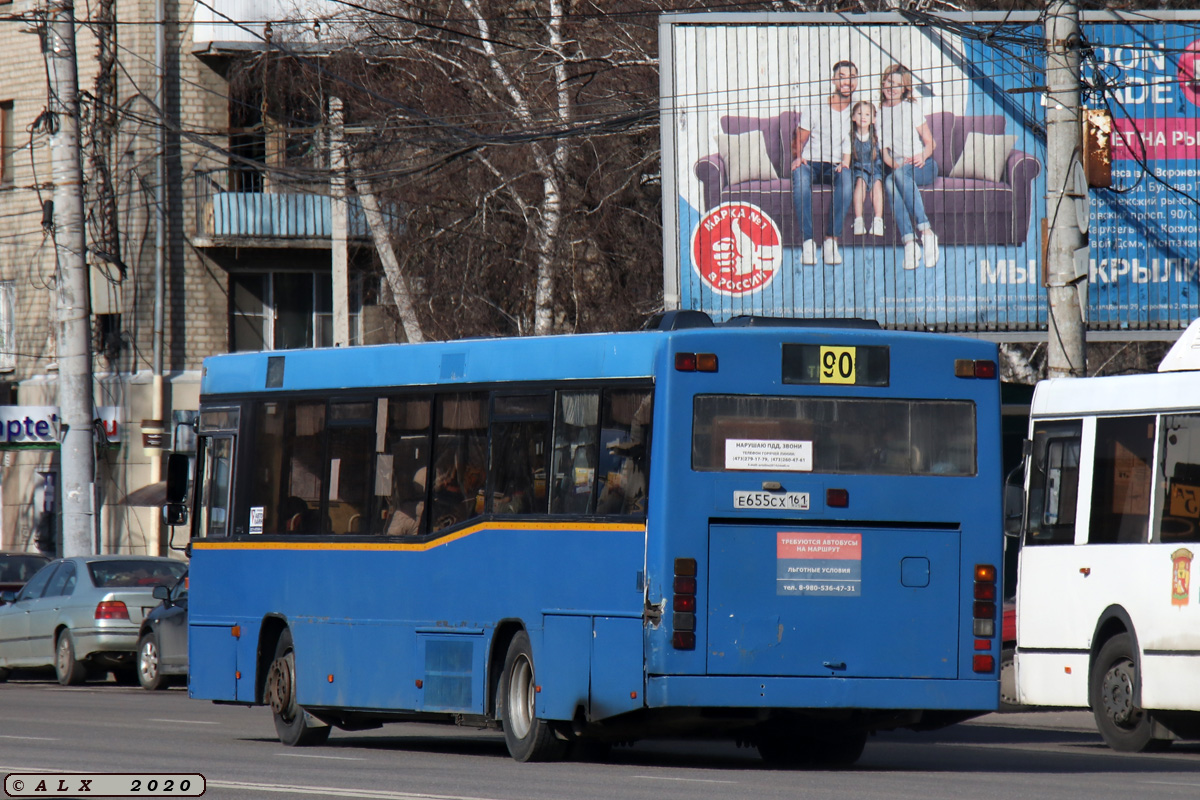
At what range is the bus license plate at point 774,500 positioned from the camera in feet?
39.7

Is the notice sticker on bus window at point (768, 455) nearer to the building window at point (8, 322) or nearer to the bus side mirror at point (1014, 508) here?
the bus side mirror at point (1014, 508)

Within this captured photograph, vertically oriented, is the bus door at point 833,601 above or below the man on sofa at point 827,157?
below

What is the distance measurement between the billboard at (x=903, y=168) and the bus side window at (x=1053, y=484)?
964 cm

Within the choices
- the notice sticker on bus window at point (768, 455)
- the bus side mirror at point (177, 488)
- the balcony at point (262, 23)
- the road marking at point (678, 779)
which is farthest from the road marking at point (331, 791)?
the balcony at point (262, 23)

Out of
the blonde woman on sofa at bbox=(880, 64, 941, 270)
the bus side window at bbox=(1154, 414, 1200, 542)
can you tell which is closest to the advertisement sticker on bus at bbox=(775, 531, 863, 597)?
the bus side window at bbox=(1154, 414, 1200, 542)

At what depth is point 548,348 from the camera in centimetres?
1291

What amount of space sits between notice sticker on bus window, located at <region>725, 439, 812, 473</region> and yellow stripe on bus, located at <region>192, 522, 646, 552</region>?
0.67 meters

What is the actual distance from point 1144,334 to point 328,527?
1524cm

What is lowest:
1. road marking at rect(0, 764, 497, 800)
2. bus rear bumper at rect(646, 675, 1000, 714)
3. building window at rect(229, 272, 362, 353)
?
road marking at rect(0, 764, 497, 800)

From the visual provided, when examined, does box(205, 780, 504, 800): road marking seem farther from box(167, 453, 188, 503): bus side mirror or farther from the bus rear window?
box(167, 453, 188, 503): bus side mirror

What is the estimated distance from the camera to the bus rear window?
1212cm

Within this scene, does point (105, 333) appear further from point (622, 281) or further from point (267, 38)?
point (622, 281)

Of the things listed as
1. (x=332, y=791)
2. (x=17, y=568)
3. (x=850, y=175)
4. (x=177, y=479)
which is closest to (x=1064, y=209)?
(x=177, y=479)

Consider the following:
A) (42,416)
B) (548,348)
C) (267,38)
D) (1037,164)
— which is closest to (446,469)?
(548,348)
